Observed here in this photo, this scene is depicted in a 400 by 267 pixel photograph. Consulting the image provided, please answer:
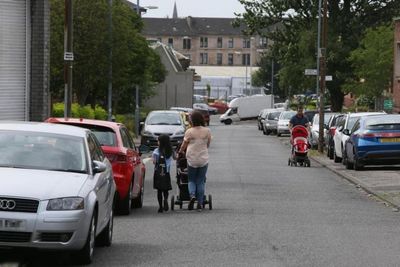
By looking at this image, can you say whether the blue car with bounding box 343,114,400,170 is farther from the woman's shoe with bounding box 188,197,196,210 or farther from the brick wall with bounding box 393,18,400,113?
the brick wall with bounding box 393,18,400,113

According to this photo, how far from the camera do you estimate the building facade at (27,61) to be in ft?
82.6

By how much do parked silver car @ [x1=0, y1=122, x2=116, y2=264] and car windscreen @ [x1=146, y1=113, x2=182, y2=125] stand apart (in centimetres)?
2767

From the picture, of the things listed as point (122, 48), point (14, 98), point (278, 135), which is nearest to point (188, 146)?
point (14, 98)

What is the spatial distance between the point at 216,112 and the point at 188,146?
4388 inches

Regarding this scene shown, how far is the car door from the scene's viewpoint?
1123 cm

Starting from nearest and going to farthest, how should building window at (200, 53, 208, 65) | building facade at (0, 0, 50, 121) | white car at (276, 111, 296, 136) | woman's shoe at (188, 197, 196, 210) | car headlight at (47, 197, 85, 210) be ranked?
car headlight at (47, 197, 85, 210) → woman's shoe at (188, 197, 196, 210) → building facade at (0, 0, 50, 121) → white car at (276, 111, 296, 136) → building window at (200, 53, 208, 65)

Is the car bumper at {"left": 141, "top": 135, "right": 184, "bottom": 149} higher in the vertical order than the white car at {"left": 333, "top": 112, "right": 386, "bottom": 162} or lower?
lower

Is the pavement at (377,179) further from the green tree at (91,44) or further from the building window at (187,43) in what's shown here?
the building window at (187,43)

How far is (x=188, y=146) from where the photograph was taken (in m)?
16.7

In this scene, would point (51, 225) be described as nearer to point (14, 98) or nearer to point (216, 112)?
point (14, 98)

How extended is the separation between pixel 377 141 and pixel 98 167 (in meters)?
17.2

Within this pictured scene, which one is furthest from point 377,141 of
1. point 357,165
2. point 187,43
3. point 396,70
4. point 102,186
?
point 187,43

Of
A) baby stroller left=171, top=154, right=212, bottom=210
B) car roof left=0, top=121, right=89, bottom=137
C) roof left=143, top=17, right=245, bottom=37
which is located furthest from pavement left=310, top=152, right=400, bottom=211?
roof left=143, top=17, right=245, bottom=37

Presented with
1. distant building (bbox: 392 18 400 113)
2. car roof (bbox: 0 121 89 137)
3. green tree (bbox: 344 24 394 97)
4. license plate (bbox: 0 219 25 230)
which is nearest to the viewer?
license plate (bbox: 0 219 25 230)
